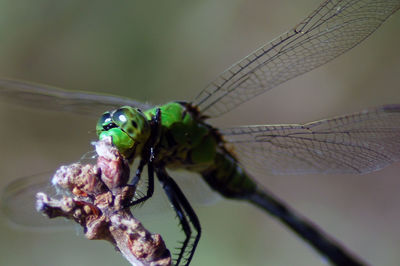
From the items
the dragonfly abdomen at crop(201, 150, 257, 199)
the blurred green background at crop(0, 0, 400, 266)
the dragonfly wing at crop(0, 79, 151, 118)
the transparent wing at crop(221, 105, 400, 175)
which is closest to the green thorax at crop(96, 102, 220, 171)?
the dragonfly abdomen at crop(201, 150, 257, 199)

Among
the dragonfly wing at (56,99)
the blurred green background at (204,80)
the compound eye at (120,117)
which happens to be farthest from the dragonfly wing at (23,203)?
the blurred green background at (204,80)

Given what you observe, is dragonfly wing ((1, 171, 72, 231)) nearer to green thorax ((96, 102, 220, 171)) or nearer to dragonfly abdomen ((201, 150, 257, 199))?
green thorax ((96, 102, 220, 171))

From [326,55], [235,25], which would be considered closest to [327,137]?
[326,55]

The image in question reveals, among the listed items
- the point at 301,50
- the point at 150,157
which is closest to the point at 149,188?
the point at 150,157

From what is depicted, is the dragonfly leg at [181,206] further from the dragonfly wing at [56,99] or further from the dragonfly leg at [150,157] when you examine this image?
the dragonfly wing at [56,99]

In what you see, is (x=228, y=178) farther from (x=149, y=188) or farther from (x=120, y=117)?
(x=120, y=117)

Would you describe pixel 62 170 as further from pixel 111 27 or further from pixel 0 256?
pixel 111 27
